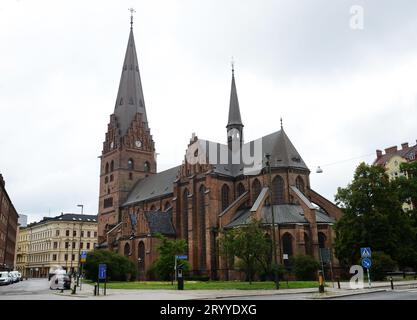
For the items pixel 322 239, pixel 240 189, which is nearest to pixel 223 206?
pixel 240 189

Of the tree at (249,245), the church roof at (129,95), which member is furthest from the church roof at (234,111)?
the tree at (249,245)

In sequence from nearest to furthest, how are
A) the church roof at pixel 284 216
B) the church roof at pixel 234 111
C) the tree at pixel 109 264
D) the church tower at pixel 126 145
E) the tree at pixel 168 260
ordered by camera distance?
the tree at pixel 168 260 < the church roof at pixel 284 216 < the tree at pixel 109 264 < the church roof at pixel 234 111 < the church tower at pixel 126 145

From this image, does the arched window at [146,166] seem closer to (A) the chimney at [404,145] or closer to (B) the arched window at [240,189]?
(B) the arched window at [240,189]

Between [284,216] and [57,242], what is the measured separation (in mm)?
77924

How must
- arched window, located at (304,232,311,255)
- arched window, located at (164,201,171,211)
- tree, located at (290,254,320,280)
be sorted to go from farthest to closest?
arched window, located at (164,201,171,211) < arched window, located at (304,232,311,255) < tree, located at (290,254,320,280)

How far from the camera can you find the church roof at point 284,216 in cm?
5091

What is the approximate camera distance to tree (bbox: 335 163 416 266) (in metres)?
43.0

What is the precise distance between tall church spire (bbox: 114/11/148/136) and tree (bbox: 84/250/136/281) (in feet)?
104

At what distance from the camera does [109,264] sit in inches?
2088

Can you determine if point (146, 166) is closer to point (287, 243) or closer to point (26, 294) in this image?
point (287, 243)

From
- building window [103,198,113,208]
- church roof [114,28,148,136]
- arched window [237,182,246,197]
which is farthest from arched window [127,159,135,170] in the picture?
arched window [237,182,246,197]

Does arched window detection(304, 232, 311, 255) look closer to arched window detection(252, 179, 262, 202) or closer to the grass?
the grass

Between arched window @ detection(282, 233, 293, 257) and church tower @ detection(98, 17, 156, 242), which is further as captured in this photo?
church tower @ detection(98, 17, 156, 242)
